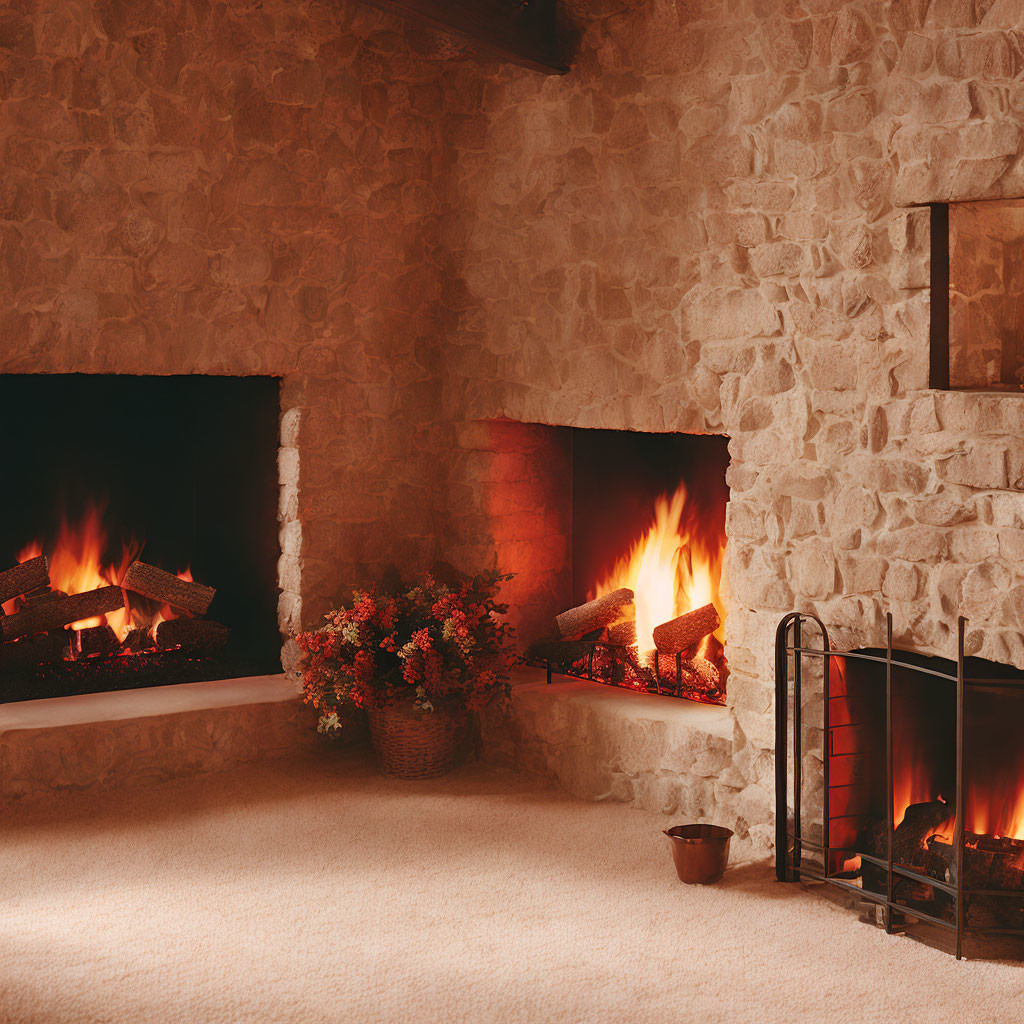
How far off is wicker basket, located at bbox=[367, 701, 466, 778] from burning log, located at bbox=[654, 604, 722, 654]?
0.86m

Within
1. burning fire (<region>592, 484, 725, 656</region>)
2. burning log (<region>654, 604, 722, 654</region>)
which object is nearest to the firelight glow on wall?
burning fire (<region>592, 484, 725, 656</region>)

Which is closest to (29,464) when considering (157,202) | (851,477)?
(157,202)

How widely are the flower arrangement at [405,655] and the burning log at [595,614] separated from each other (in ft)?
1.15

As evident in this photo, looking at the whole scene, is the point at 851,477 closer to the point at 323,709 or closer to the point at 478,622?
the point at 478,622

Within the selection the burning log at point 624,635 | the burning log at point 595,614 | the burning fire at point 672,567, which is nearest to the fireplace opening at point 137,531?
the burning log at point 595,614

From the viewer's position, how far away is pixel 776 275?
A: 400 cm

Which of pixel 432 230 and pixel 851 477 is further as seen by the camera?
pixel 432 230

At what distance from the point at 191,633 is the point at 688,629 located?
205 centimetres

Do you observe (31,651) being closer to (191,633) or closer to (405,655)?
(191,633)

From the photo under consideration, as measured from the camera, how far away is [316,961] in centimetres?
333

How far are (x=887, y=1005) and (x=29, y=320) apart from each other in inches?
140

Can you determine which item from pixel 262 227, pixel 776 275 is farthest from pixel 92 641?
pixel 776 275

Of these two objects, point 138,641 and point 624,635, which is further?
point 138,641

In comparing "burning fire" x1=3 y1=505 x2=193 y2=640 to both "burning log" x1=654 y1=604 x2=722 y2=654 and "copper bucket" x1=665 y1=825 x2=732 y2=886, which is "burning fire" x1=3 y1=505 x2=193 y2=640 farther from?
"copper bucket" x1=665 y1=825 x2=732 y2=886
